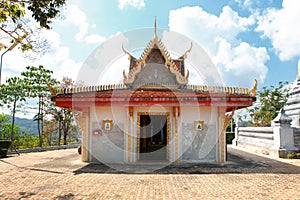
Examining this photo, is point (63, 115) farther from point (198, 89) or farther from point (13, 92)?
point (198, 89)

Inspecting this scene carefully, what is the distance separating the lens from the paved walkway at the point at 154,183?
5.21 metres

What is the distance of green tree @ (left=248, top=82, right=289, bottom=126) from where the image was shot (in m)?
22.7

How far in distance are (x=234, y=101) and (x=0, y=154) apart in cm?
1280

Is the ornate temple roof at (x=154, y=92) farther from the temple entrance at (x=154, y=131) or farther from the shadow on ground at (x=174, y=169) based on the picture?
the temple entrance at (x=154, y=131)

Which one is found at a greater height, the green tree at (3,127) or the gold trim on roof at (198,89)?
the gold trim on roof at (198,89)

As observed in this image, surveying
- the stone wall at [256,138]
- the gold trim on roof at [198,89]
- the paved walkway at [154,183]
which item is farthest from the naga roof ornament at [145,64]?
the stone wall at [256,138]

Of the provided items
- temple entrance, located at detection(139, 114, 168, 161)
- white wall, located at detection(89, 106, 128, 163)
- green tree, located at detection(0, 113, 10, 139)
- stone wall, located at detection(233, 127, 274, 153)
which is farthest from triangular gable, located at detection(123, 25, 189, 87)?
green tree, located at detection(0, 113, 10, 139)

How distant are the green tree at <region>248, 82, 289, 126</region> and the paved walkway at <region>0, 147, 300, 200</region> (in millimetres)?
15557

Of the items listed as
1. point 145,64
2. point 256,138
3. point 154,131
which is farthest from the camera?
point 154,131

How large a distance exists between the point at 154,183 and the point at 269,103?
21.9 meters

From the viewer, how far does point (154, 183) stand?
6230 millimetres

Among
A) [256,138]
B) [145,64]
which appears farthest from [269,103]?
[145,64]

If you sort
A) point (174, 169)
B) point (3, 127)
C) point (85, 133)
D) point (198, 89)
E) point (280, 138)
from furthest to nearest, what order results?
point (3, 127) < point (280, 138) < point (198, 89) < point (85, 133) < point (174, 169)

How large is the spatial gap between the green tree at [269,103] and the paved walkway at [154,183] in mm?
15557
